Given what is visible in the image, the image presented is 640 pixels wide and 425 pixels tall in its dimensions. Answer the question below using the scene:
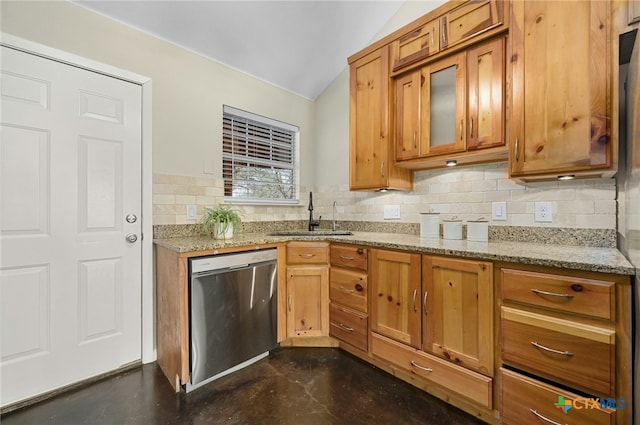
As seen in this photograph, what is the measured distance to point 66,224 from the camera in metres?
1.75

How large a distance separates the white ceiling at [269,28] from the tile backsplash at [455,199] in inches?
44.3

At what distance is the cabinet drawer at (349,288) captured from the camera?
203cm

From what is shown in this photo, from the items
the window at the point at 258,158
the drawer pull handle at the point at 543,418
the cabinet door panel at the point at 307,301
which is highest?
the window at the point at 258,158

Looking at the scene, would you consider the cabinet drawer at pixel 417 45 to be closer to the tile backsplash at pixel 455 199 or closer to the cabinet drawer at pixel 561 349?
the tile backsplash at pixel 455 199

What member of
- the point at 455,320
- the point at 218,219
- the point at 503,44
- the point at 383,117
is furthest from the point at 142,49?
the point at 455,320

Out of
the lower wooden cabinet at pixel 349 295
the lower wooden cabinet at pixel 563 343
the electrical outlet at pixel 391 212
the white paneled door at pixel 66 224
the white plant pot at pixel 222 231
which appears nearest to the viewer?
the lower wooden cabinet at pixel 563 343

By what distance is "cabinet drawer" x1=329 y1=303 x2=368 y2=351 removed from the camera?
6.64 feet

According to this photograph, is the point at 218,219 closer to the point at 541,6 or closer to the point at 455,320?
the point at 455,320

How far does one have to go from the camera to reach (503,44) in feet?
5.38

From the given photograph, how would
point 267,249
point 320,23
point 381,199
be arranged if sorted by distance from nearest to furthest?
point 267,249
point 320,23
point 381,199

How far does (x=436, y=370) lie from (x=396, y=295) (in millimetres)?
473

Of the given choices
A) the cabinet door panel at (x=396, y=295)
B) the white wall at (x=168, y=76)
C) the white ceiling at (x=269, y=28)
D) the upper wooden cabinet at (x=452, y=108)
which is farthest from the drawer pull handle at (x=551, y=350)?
the white ceiling at (x=269, y=28)

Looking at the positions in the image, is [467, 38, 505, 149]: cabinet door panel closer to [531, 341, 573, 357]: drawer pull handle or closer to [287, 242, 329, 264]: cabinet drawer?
[531, 341, 573, 357]: drawer pull handle

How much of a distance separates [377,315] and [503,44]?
6.29 feet
